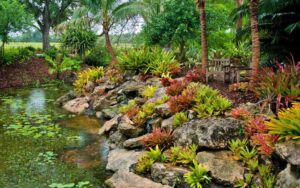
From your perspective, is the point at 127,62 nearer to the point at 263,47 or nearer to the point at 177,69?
the point at 177,69

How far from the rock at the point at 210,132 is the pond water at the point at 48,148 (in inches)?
85.4

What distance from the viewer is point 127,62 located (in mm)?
17328

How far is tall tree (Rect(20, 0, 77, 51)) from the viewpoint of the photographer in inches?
1515

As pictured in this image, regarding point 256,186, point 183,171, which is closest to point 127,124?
point 183,171

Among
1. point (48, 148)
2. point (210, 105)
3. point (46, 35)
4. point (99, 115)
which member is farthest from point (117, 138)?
point (46, 35)

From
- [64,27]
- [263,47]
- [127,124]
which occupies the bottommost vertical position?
[127,124]

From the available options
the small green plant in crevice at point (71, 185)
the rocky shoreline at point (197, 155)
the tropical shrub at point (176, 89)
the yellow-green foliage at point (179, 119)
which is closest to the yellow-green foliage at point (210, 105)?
the rocky shoreline at point (197, 155)

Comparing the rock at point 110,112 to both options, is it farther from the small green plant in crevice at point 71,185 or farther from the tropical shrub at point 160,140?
the small green plant in crevice at point 71,185

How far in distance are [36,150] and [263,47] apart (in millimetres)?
8681

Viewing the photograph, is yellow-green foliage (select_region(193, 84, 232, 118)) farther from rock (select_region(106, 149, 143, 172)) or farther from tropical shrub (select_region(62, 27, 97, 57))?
tropical shrub (select_region(62, 27, 97, 57))

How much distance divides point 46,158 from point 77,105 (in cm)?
690

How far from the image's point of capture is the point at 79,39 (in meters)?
29.4

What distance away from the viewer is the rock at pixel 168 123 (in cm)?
1000

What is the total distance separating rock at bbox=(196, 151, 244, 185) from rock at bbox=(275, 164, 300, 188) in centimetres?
84
